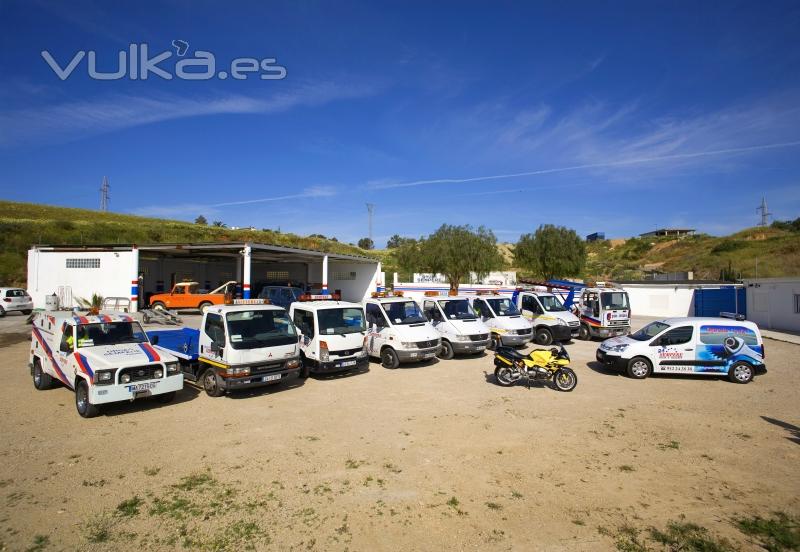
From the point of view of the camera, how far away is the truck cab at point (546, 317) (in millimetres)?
16141

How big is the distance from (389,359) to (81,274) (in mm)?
23078

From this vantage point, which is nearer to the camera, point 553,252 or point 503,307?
point 503,307

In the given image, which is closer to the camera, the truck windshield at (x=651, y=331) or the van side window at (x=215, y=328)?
the van side window at (x=215, y=328)

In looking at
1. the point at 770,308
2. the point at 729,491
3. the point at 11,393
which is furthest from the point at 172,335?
the point at 770,308

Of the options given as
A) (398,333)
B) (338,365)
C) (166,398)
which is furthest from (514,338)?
(166,398)

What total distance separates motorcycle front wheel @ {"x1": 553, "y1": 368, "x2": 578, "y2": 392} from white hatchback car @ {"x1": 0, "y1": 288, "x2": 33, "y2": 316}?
92.1 feet

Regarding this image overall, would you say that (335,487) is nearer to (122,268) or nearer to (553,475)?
(553,475)

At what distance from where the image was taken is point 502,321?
1493 centimetres

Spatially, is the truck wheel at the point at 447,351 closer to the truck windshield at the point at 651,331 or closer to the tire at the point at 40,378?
the truck windshield at the point at 651,331

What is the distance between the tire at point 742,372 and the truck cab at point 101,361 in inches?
478

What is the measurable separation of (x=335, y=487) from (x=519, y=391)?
5.69 m

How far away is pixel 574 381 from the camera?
9.77 metres

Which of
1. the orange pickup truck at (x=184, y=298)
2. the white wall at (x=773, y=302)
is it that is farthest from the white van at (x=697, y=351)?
the orange pickup truck at (x=184, y=298)

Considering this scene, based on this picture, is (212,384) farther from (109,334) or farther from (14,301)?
(14,301)
